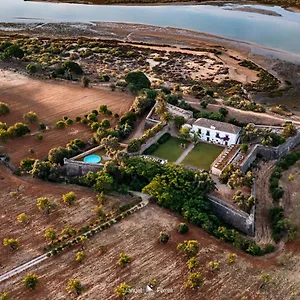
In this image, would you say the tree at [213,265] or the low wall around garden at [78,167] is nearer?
the tree at [213,265]

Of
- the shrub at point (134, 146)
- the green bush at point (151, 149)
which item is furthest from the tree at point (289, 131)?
the shrub at point (134, 146)

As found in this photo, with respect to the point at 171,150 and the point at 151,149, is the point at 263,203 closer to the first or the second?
the point at 171,150

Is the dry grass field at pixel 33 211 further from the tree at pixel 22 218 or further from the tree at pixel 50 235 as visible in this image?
the tree at pixel 50 235

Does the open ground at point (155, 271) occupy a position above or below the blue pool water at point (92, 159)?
below

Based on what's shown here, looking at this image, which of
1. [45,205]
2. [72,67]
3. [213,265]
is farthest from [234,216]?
[72,67]

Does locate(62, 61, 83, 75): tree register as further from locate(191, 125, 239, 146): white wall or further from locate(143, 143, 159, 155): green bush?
locate(191, 125, 239, 146): white wall
